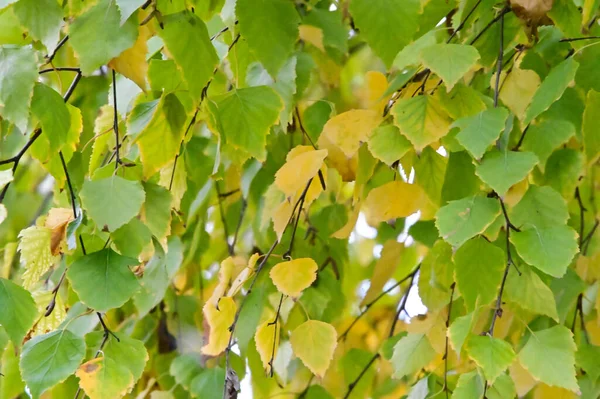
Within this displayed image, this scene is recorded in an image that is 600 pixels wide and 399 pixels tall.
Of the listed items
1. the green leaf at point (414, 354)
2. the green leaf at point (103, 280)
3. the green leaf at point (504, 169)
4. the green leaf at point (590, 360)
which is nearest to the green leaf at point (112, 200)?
the green leaf at point (103, 280)

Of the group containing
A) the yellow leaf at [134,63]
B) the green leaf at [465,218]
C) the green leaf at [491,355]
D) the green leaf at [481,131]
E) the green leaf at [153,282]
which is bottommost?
the green leaf at [153,282]

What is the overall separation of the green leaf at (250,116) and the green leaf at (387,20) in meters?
0.11

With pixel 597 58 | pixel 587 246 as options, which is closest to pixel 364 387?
pixel 587 246

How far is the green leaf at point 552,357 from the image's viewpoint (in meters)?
0.63

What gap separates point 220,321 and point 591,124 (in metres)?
0.38

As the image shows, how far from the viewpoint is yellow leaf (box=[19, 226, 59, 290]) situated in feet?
2.13

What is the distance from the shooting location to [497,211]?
594mm

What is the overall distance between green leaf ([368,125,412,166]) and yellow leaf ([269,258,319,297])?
119 millimetres

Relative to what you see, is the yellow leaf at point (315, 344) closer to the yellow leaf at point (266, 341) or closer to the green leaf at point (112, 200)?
the yellow leaf at point (266, 341)

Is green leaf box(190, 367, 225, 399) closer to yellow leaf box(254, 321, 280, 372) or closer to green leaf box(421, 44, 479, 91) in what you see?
yellow leaf box(254, 321, 280, 372)

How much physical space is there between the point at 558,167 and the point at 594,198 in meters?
0.39

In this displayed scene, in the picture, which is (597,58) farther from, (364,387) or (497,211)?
(364,387)

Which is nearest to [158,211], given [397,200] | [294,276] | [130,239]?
[130,239]

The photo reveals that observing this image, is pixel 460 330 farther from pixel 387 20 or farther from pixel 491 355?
pixel 387 20
